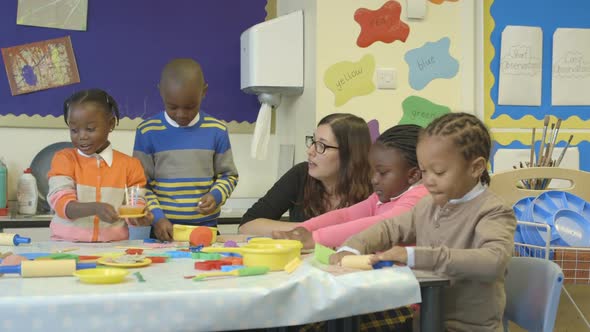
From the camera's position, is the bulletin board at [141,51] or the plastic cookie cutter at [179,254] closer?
the plastic cookie cutter at [179,254]

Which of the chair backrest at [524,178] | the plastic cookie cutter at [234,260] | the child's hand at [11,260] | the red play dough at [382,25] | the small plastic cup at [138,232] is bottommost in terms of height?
the small plastic cup at [138,232]

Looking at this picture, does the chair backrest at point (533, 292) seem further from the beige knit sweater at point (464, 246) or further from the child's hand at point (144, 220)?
the child's hand at point (144, 220)


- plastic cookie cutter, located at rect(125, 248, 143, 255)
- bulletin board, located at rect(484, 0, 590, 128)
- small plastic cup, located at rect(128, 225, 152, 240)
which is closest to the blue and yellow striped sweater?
small plastic cup, located at rect(128, 225, 152, 240)

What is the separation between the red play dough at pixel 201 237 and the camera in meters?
1.65

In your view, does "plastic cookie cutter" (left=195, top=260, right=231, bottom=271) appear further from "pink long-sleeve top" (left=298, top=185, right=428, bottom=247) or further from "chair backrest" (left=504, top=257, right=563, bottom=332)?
"chair backrest" (left=504, top=257, right=563, bottom=332)

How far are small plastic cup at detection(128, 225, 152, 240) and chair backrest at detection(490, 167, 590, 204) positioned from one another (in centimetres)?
108

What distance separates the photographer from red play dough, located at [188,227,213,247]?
165cm

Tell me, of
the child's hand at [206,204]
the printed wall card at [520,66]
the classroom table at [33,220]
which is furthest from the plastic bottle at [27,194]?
the printed wall card at [520,66]

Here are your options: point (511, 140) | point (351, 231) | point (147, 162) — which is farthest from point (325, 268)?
point (511, 140)

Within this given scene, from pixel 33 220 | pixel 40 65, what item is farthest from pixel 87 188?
pixel 40 65

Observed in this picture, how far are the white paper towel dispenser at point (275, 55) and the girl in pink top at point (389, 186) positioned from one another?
4.44 ft

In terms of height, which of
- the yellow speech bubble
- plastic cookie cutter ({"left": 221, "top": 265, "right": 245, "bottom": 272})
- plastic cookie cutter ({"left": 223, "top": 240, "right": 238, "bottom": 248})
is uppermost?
the yellow speech bubble

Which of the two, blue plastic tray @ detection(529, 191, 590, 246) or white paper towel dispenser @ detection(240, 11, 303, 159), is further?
white paper towel dispenser @ detection(240, 11, 303, 159)

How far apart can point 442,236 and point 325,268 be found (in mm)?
323
